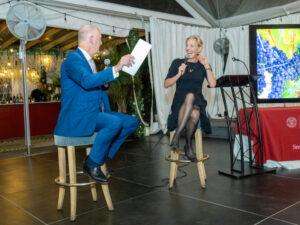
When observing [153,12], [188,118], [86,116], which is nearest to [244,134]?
[188,118]

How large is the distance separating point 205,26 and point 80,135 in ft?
20.0

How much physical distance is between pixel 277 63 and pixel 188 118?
6.90 feet

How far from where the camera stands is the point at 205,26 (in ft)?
24.8

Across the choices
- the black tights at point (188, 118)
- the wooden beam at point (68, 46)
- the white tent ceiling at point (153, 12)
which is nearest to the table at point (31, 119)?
the wooden beam at point (68, 46)

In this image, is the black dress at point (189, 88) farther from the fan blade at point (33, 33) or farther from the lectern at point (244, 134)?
the fan blade at point (33, 33)

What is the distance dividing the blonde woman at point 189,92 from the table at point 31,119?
224 inches

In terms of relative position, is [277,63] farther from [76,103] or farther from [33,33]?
[33,33]

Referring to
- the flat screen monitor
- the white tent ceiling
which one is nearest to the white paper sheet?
the flat screen monitor

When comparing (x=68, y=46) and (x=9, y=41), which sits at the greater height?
(x=68, y=46)

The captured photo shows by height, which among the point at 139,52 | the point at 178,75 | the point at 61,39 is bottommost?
the point at 178,75

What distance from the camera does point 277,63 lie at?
4316mm

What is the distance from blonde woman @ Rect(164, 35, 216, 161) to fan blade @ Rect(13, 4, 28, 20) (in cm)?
286

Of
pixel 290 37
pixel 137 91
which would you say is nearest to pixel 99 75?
pixel 290 37

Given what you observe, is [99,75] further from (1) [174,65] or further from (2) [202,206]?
(2) [202,206]
